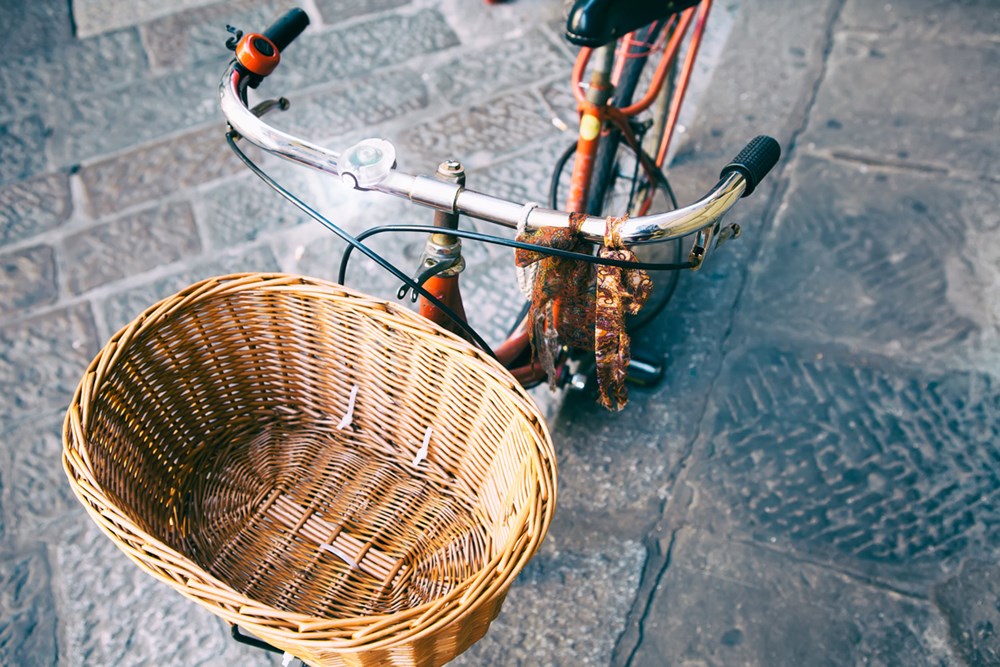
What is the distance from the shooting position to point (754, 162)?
1176mm

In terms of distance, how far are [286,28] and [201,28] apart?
86.7 inches

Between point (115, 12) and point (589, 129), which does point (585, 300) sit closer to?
point (589, 129)

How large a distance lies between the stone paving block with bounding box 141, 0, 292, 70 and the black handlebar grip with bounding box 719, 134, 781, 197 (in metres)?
2.57

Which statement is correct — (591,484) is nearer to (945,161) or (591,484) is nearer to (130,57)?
(945,161)

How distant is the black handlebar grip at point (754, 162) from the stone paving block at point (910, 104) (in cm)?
183

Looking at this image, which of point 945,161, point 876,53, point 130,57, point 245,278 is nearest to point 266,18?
point 130,57

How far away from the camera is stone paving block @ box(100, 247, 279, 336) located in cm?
244

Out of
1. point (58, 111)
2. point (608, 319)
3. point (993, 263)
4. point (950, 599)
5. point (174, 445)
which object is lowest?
point (950, 599)

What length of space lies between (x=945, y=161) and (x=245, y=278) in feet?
8.45

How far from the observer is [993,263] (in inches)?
97.6

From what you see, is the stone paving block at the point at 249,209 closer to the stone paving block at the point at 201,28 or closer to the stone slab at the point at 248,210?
the stone slab at the point at 248,210

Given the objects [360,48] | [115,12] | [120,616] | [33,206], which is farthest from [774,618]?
[115,12]

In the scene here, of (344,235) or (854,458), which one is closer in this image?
(344,235)

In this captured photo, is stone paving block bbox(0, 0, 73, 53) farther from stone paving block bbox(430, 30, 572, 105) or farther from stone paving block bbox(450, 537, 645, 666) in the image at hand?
stone paving block bbox(450, 537, 645, 666)
